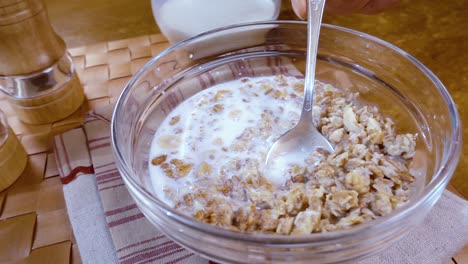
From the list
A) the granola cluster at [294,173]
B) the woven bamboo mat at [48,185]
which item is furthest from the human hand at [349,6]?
the woven bamboo mat at [48,185]

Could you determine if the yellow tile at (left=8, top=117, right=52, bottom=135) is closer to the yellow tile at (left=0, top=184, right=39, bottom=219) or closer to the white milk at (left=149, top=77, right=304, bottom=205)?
the yellow tile at (left=0, top=184, right=39, bottom=219)

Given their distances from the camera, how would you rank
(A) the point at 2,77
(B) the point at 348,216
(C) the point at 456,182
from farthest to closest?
1. (A) the point at 2,77
2. (C) the point at 456,182
3. (B) the point at 348,216

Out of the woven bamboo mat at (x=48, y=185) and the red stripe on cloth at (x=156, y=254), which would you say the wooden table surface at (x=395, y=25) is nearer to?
the woven bamboo mat at (x=48, y=185)

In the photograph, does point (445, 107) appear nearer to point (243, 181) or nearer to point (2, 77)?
point (243, 181)

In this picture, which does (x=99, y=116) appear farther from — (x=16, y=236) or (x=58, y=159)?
(x=16, y=236)

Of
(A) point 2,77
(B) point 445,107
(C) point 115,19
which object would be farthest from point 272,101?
(C) point 115,19

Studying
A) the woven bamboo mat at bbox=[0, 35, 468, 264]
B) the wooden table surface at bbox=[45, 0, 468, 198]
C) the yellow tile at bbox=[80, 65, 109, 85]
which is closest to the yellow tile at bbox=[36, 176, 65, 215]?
the woven bamboo mat at bbox=[0, 35, 468, 264]

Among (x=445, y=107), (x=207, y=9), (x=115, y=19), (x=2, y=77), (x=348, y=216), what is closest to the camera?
(x=348, y=216)
